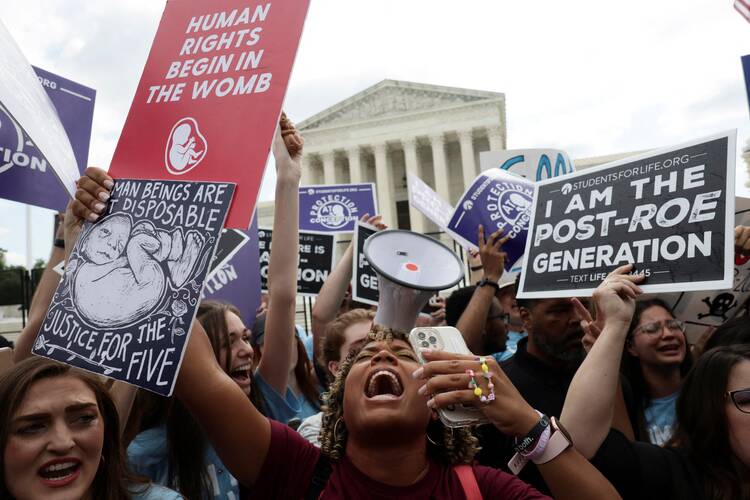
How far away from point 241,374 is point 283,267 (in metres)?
0.63

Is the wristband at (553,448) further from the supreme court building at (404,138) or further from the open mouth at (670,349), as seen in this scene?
the supreme court building at (404,138)

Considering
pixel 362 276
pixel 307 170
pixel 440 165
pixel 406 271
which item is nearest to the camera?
pixel 406 271

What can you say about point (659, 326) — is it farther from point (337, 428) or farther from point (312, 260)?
point (312, 260)

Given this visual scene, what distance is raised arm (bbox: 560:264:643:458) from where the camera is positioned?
2010 millimetres

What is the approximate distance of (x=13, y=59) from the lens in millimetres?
2086

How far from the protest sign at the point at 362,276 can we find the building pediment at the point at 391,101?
40.4 meters

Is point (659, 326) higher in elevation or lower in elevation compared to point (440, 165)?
lower

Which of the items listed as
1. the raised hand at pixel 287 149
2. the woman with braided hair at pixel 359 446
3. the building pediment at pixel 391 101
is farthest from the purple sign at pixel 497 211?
the building pediment at pixel 391 101

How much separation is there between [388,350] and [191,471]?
1.03m

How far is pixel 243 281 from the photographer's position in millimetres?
4598

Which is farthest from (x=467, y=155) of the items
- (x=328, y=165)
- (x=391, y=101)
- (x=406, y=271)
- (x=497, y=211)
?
(x=406, y=271)

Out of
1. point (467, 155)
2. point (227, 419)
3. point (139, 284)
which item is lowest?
point (227, 419)

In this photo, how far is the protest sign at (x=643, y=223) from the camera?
210 cm

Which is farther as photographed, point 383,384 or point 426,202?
point 426,202
